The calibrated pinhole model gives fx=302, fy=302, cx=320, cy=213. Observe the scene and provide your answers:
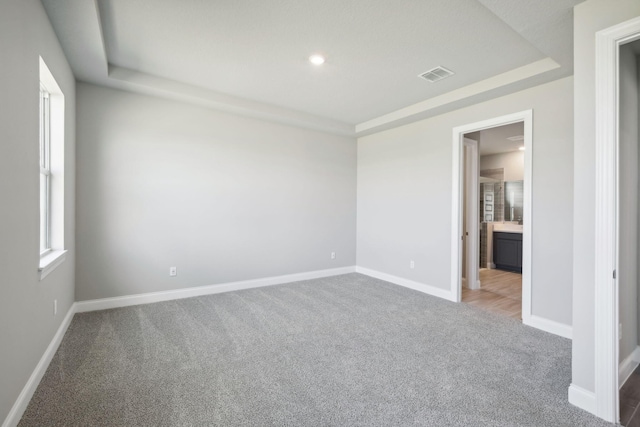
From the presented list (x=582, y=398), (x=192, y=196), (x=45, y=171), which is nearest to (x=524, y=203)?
(x=582, y=398)

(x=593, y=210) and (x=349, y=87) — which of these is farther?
(x=349, y=87)

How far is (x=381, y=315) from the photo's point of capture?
135 inches

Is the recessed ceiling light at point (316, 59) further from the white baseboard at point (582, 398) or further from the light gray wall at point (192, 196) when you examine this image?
the white baseboard at point (582, 398)

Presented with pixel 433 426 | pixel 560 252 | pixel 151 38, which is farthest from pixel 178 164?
pixel 560 252

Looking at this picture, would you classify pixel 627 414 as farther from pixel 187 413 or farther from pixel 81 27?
pixel 81 27

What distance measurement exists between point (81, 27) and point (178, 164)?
71.0 inches

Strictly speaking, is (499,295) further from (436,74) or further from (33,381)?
(33,381)

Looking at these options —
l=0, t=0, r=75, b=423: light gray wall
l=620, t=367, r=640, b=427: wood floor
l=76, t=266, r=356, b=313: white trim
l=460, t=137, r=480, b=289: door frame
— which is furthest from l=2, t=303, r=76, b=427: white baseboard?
l=460, t=137, r=480, b=289: door frame

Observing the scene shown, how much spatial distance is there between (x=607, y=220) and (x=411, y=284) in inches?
120

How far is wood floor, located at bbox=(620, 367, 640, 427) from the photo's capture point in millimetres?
1764

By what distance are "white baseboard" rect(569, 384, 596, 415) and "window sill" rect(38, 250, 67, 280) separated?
142 inches

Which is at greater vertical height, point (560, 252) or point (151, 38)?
point (151, 38)

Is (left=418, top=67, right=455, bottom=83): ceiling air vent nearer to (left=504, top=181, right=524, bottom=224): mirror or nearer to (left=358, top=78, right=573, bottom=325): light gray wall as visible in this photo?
(left=358, top=78, right=573, bottom=325): light gray wall

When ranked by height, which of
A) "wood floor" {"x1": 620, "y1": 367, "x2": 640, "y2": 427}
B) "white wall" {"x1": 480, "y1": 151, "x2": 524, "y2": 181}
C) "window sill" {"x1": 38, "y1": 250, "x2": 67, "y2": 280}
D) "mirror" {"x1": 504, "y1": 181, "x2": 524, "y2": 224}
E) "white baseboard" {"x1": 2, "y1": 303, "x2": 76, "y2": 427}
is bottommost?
"wood floor" {"x1": 620, "y1": 367, "x2": 640, "y2": 427}
